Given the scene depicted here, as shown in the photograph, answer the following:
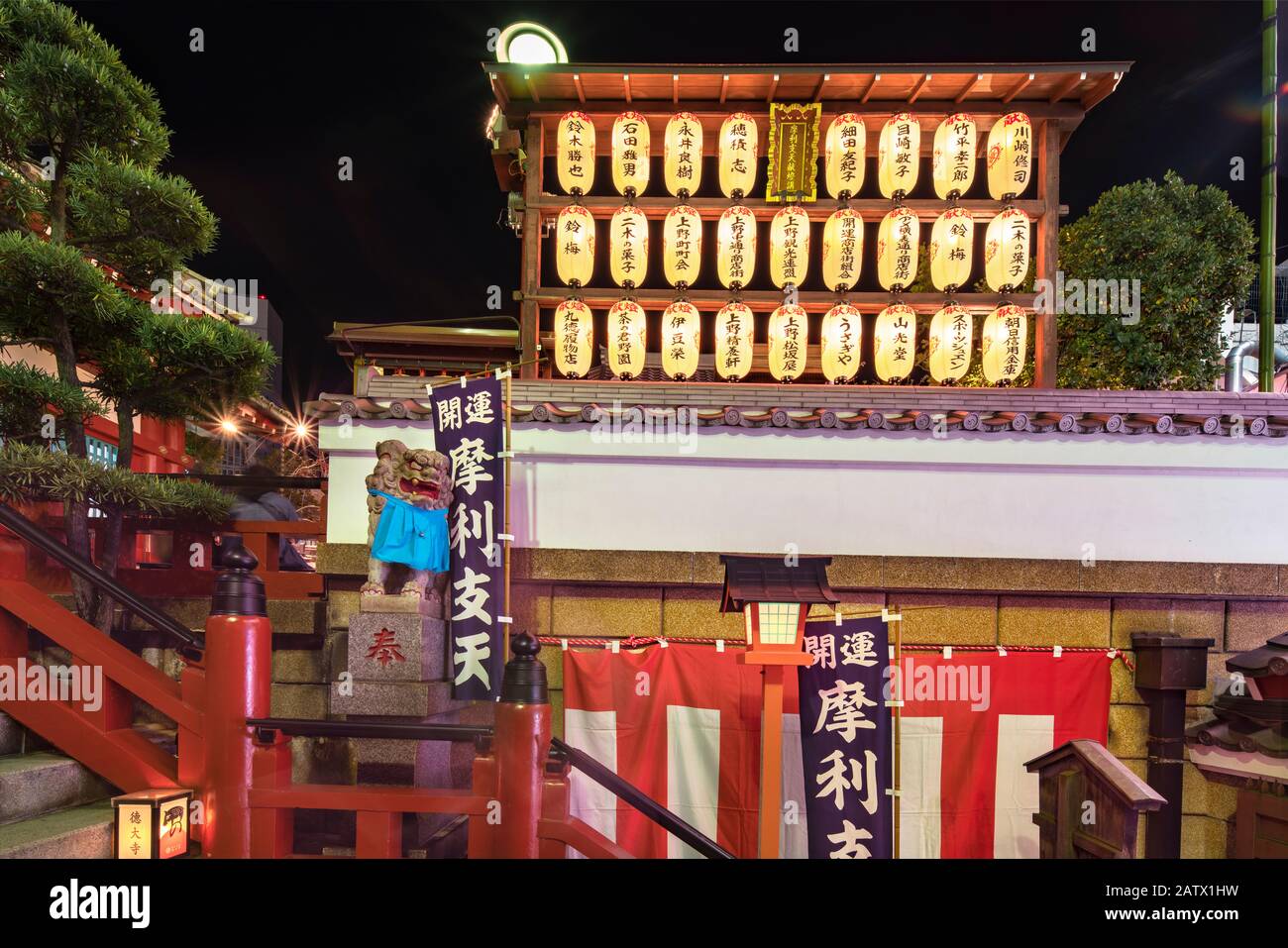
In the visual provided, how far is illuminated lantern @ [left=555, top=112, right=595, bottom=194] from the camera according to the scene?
34.7ft

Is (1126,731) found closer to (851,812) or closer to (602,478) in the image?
(851,812)

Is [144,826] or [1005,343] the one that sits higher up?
[1005,343]

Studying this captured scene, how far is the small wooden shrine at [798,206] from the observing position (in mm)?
10188

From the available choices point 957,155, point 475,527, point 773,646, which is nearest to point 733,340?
point 957,155

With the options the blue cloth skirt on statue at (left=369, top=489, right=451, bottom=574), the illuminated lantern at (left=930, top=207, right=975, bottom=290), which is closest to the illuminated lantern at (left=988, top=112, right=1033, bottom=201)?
the illuminated lantern at (left=930, top=207, right=975, bottom=290)

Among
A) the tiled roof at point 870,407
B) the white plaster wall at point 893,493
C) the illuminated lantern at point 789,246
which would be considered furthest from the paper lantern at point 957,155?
the white plaster wall at point 893,493

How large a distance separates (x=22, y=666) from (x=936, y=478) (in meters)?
9.34

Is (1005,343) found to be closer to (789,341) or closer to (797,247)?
(789,341)

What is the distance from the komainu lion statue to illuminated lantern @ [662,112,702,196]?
573 cm

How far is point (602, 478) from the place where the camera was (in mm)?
9016

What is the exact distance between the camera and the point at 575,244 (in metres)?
10.3

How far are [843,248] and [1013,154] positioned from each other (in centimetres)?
275

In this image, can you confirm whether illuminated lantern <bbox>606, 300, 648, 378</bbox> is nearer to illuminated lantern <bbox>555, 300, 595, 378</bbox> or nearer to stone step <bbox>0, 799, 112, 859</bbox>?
illuminated lantern <bbox>555, 300, 595, 378</bbox>

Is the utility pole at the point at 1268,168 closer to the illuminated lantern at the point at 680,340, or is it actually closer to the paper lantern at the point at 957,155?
the paper lantern at the point at 957,155
